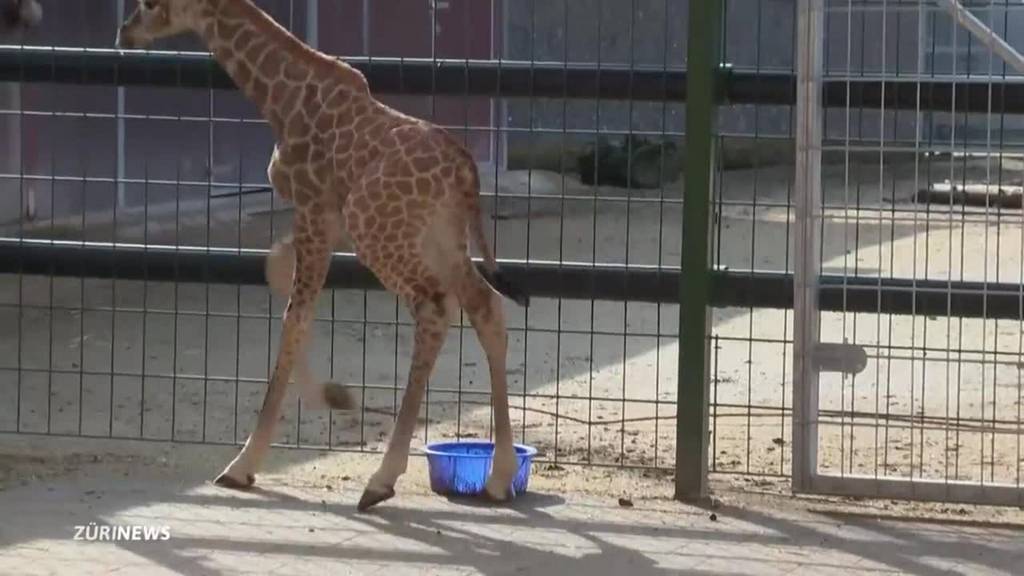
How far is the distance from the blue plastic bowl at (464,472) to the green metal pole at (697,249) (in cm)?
54

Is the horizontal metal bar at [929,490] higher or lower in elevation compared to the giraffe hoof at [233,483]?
higher

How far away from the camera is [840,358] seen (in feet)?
18.9

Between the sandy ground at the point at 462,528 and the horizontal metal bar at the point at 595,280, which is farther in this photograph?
the horizontal metal bar at the point at 595,280

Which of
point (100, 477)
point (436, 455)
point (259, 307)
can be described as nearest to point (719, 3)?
point (436, 455)

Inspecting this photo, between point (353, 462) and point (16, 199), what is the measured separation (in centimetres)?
584

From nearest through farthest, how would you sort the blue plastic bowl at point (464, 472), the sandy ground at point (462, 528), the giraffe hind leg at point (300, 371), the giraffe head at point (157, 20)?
the sandy ground at point (462, 528)
the blue plastic bowl at point (464, 472)
the giraffe head at point (157, 20)
the giraffe hind leg at point (300, 371)

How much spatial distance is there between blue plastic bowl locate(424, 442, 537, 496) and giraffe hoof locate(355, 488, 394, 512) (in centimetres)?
33

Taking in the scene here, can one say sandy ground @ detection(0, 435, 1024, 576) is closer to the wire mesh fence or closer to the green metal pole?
the green metal pole

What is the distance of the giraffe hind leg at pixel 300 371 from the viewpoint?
6.21 m

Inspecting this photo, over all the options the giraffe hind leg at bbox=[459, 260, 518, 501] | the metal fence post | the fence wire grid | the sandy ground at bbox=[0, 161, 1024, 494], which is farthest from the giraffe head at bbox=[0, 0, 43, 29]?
the metal fence post

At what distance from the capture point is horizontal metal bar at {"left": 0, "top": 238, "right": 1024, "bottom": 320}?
579 centimetres

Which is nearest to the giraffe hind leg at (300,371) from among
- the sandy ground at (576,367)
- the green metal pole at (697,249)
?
the sandy ground at (576,367)

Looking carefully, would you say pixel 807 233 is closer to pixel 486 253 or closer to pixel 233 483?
pixel 486 253

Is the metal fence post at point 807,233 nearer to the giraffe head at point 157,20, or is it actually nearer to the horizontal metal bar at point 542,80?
the horizontal metal bar at point 542,80
